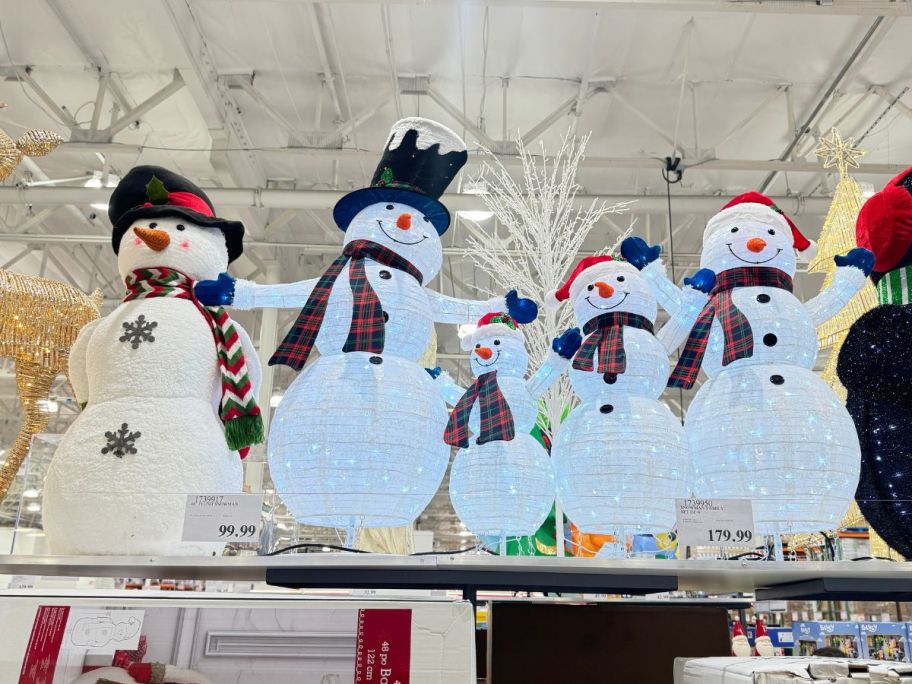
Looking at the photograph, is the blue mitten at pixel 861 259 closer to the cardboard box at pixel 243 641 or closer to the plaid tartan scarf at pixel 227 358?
the cardboard box at pixel 243 641

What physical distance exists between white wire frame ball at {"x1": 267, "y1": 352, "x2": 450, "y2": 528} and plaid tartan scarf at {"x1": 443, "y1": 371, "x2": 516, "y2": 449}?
0.11 ft

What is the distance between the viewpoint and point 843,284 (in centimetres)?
129

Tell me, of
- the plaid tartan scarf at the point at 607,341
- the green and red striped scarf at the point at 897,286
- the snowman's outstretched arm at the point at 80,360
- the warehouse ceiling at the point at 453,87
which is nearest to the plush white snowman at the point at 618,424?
the plaid tartan scarf at the point at 607,341

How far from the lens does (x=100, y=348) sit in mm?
1235

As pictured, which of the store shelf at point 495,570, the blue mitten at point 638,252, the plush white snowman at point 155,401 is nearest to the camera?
the store shelf at point 495,570

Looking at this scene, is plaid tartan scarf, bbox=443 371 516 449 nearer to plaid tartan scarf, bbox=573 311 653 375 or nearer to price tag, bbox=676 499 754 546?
plaid tartan scarf, bbox=573 311 653 375

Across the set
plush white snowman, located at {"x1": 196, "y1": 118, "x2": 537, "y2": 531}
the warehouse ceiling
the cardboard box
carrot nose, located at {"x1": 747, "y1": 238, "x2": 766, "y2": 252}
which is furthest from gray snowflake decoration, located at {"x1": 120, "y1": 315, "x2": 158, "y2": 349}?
the warehouse ceiling

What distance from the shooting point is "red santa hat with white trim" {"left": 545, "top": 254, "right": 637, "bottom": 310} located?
4.41ft

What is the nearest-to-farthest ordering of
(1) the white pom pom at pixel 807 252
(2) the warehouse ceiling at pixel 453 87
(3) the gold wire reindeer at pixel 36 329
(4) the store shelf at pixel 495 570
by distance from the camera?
(4) the store shelf at pixel 495 570 → (1) the white pom pom at pixel 807 252 → (3) the gold wire reindeer at pixel 36 329 → (2) the warehouse ceiling at pixel 453 87

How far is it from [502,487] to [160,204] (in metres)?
0.83

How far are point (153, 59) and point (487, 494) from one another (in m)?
4.34

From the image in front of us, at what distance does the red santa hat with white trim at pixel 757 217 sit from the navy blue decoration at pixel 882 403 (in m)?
0.18

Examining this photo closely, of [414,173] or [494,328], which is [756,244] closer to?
[494,328]

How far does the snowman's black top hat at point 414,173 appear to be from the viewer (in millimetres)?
1370
